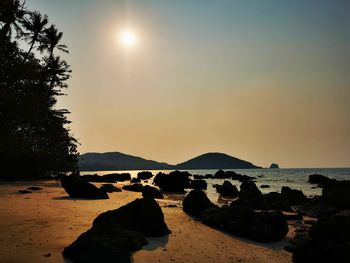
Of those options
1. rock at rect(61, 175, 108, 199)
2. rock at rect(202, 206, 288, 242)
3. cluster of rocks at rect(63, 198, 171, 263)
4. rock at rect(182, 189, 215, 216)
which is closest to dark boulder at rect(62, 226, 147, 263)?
cluster of rocks at rect(63, 198, 171, 263)

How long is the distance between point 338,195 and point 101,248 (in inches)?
1016

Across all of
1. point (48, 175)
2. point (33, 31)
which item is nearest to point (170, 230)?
point (48, 175)

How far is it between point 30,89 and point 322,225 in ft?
44.2

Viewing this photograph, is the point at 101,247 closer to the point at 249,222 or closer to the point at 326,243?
the point at 326,243

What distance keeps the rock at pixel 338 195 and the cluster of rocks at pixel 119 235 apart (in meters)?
21.4

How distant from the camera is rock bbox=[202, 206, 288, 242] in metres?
13.7

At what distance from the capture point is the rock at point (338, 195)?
29.1m

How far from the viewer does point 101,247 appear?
334 inches

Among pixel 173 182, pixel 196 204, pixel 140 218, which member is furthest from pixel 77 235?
pixel 173 182

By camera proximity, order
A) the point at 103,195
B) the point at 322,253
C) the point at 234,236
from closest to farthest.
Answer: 1. the point at 322,253
2. the point at 234,236
3. the point at 103,195

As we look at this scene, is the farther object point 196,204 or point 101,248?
point 196,204

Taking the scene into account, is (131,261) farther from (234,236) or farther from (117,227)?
(234,236)

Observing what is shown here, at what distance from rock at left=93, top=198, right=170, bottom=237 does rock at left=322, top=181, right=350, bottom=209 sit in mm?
21349

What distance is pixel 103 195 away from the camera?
2183 centimetres
